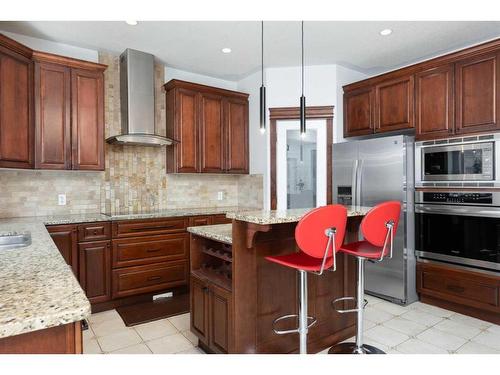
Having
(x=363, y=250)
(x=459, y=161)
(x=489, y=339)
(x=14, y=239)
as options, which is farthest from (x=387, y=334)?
(x=14, y=239)

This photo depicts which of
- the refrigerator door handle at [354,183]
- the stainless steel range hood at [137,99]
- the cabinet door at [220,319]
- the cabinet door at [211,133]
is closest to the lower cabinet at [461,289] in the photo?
the refrigerator door handle at [354,183]

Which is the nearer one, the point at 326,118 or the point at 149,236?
the point at 149,236

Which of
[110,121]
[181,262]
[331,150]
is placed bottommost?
[181,262]

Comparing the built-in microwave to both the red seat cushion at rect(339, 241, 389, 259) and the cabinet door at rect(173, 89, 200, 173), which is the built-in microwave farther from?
the cabinet door at rect(173, 89, 200, 173)

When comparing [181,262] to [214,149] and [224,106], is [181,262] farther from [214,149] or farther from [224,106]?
[224,106]

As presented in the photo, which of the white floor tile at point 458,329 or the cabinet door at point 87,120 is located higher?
the cabinet door at point 87,120

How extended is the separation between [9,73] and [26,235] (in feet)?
5.16

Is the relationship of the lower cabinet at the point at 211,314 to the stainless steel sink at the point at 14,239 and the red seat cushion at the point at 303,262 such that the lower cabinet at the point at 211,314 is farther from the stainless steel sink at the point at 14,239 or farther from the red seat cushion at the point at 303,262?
the stainless steel sink at the point at 14,239

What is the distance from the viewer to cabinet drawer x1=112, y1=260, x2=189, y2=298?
130 inches

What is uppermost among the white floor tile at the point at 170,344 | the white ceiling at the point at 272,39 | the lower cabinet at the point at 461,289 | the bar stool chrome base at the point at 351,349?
the white ceiling at the point at 272,39

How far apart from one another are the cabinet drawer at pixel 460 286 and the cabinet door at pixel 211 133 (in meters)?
2.71

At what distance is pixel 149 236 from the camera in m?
3.47

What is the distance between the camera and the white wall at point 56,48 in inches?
130
